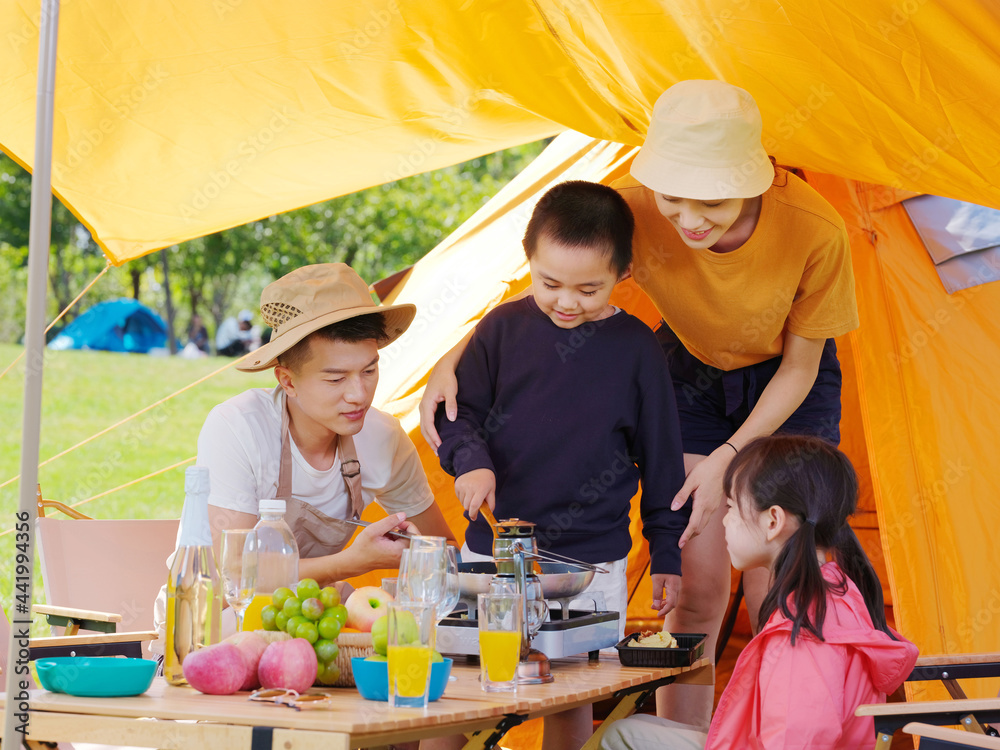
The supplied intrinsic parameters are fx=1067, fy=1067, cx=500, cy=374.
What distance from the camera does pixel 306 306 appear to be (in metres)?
2.20

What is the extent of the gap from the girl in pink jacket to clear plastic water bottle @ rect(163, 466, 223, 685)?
68 cm

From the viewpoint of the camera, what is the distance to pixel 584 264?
2.13 meters

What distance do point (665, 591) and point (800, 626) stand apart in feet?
1.64

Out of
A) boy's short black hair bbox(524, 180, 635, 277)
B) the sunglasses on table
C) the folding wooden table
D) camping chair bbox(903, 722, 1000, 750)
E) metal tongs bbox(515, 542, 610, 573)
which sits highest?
boy's short black hair bbox(524, 180, 635, 277)

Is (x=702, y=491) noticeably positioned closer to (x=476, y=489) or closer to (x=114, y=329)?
(x=476, y=489)

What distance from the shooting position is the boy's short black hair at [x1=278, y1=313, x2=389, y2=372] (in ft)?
7.15

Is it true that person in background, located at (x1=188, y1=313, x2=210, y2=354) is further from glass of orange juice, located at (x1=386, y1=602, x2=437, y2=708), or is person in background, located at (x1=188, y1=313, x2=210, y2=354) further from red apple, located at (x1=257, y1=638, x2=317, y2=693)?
glass of orange juice, located at (x1=386, y1=602, x2=437, y2=708)

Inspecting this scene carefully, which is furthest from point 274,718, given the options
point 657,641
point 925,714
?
point 925,714

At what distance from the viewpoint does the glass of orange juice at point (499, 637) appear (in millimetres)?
1457

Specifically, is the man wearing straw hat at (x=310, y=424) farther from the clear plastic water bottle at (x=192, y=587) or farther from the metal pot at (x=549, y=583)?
the clear plastic water bottle at (x=192, y=587)

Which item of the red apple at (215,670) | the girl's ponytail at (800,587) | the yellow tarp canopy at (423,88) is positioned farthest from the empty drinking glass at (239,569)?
the yellow tarp canopy at (423,88)

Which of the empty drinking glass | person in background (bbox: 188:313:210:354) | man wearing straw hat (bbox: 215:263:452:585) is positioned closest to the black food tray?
man wearing straw hat (bbox: 215:263:452:585)

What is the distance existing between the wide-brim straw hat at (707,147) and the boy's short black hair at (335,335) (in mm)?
634

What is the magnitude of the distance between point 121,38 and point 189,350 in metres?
11.5
